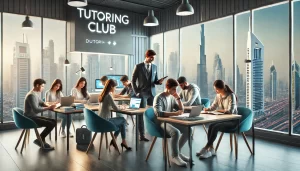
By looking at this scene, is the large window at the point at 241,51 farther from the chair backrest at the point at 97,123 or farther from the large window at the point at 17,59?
the large window at the point at 17,59

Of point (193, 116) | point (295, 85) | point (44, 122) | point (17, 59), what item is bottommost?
point (44, 122)

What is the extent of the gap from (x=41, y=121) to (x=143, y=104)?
199 centimetres

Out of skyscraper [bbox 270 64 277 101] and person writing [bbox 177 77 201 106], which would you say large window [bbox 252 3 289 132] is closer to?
skyscraper [bbox 270 64 277 101]

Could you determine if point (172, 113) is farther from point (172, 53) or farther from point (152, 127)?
point (172, 53)

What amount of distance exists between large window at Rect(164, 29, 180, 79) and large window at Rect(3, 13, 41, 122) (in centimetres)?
410

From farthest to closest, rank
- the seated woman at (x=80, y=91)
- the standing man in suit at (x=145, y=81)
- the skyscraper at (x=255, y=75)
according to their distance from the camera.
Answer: the seated woman at (x=80, y=91) → the skyscraper at (x=255, y=75) → the standing man in suit at (x=145, y=81)

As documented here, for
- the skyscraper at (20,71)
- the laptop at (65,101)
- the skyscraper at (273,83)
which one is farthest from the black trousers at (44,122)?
the skyscraper at (273,83)

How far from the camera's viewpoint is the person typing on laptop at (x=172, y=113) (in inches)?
161

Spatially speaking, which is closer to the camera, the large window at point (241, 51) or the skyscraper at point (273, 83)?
the skyscraper at point (273, 83)

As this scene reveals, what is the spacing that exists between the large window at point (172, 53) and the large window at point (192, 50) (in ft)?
0.76

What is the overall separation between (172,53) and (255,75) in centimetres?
333

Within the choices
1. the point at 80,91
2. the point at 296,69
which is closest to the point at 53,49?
the point at 80,91

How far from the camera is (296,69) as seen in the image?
578cm

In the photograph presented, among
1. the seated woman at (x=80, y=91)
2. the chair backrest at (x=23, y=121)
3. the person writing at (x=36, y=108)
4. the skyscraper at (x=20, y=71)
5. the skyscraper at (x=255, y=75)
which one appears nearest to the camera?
the chair backrest at (x=23, y=121)
